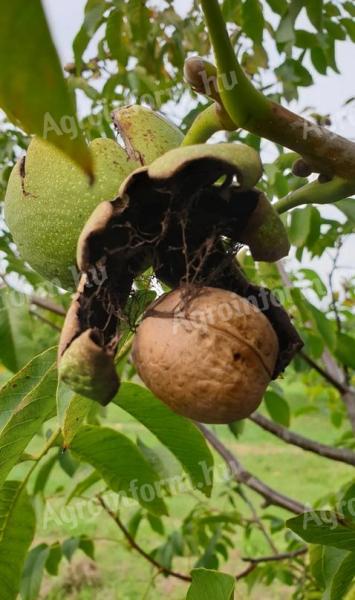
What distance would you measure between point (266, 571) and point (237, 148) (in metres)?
2.44

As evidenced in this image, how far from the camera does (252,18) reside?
203 cm

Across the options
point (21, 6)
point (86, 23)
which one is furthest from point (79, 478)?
point (21, 6)

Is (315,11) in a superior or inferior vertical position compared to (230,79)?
A: inferior

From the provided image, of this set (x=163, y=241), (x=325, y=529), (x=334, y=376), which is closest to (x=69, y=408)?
(x=163, y=241)

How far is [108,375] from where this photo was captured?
2.61 feet

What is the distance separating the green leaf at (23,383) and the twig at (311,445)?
1073 millimetres

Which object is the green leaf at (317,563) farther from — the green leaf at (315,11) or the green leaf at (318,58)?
the green leaf at (318,58)

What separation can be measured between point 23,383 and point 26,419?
0.09 meters

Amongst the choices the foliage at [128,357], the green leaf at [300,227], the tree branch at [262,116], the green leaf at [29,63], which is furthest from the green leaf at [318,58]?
the green leaf at [29,63]

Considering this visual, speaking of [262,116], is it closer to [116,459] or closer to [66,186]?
[66,186]

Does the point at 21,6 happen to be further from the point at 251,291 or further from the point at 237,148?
the point at 251,291

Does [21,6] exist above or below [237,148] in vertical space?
above

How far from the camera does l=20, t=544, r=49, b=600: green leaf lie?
238 cm

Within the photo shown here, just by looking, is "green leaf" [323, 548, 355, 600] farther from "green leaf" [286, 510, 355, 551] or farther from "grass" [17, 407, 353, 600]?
"grass" [17, 407, 353, 600]
